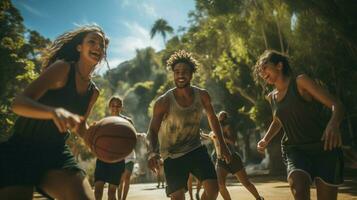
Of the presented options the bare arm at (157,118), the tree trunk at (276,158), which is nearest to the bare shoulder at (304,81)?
the bare arm at (157,118)

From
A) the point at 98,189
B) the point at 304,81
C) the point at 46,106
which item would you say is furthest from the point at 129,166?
the point at 46,106

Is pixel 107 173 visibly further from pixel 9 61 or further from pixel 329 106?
pixel 9 61

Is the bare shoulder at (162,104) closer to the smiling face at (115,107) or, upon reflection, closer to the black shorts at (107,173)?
the black shorts at (107,173)

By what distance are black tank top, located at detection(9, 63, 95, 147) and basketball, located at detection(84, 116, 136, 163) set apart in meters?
0.24

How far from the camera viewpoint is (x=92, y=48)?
3.68 m

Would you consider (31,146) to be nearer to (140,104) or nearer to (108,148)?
(108,148)

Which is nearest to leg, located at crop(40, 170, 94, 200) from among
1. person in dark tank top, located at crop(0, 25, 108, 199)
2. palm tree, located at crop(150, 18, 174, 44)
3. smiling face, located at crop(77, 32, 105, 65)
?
person in dark tank top, located at crop(0, 25, 108, 199)

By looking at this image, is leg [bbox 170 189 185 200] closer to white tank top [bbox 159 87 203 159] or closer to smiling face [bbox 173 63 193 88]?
white tank top [bbox 159 87 203 159]

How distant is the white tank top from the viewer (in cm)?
493

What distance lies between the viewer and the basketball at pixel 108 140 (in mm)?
3521

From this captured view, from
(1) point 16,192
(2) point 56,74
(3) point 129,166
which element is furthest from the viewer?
(3) point 129,166

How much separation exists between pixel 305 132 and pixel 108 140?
90.0 inches

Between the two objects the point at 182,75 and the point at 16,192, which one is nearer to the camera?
the point at 16,192

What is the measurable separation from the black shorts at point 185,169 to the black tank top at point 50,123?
1804 mm
